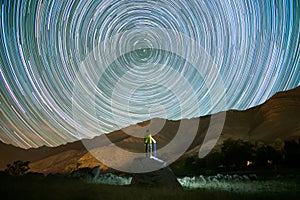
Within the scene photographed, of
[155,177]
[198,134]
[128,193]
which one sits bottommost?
[128,193]

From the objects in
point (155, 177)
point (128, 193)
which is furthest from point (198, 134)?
point (128, 193)

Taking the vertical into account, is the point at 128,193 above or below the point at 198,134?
below

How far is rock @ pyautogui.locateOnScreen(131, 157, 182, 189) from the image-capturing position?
65.1ft

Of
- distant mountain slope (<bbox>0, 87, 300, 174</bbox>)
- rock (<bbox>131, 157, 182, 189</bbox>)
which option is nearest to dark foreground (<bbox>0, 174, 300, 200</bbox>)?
rock (<bbox>131, 157, 182, 189</bbox>)

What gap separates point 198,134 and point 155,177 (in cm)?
6647

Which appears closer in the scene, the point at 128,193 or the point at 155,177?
the point at 128,193

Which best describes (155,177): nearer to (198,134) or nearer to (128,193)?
(128,193)

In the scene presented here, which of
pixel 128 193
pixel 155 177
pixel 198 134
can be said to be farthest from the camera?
pixel 198 134

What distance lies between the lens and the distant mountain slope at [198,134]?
70.0m

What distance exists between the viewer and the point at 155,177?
20141 millimetres

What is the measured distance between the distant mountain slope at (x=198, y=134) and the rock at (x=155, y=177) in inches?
1747

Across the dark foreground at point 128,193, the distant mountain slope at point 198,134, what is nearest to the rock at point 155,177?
the dark foreground at point 128,193

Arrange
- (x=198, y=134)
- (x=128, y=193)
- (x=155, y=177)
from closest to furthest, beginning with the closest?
1. (x=128, y=193)
2. (x=155, y=177)
3. (x=198, y=134)

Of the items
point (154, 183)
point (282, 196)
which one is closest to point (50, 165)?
point (154, 183)
